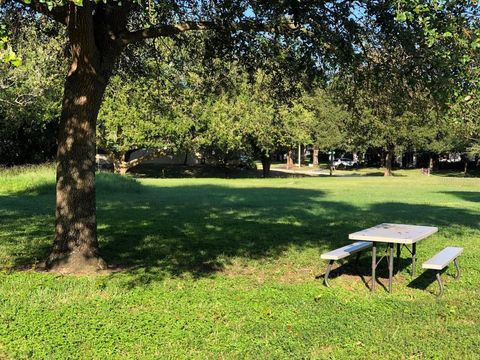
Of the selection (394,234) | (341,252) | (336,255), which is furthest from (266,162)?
(336,255)

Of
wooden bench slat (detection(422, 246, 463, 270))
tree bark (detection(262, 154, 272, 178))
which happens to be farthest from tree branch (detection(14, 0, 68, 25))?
tree bark (detection(262, 154, 272, 178))

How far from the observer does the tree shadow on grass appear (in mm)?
8086

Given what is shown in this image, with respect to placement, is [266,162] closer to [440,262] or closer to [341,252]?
[341,252]

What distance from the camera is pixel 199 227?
11.6 metres

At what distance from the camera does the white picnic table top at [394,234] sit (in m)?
6.19

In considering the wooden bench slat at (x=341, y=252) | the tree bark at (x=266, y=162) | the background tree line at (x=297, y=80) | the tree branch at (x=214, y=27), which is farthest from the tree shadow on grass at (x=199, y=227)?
the tree bark at (x=266, y=162)

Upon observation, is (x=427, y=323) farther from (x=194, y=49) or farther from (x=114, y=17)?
(x=194, y=49)

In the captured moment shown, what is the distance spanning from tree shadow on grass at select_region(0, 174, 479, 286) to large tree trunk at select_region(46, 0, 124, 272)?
0.84 meters

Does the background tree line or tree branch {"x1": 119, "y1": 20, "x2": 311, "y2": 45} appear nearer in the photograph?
the background tree line

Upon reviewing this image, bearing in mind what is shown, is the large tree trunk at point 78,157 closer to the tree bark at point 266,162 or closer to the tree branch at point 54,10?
the tree branch at point 54,10

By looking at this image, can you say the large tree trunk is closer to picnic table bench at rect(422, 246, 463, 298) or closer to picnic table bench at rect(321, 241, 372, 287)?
picnic table bench at rect(321, 241, 372, 287)

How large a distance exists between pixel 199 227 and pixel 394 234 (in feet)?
18.7

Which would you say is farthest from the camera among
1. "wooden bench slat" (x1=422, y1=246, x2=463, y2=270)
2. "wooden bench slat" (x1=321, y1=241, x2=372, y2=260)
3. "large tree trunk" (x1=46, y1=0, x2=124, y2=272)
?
"large tree trunk" (x1=46, y1=0, x2=124, y2=272)

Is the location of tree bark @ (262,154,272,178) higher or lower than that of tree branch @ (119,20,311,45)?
lower
